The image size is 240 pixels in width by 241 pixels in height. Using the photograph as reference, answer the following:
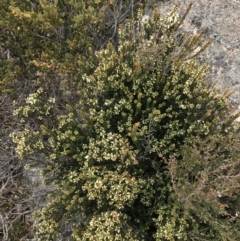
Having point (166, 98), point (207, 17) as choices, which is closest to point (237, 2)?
point (207, 17)

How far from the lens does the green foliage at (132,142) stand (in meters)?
4.67

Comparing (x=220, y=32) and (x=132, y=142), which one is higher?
(x=220, y=32)

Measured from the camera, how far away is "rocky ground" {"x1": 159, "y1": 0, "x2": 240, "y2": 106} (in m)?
5.93

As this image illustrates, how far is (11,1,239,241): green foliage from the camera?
4672mm

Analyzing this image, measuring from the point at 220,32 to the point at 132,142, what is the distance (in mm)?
2560

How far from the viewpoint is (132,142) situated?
16.8 feet

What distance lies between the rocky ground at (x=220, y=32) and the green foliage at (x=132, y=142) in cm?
81

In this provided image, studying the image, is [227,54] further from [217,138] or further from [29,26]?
[29,26]

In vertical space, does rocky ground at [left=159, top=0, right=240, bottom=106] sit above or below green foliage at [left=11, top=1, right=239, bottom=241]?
above

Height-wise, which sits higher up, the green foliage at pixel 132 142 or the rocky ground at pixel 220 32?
the rocky ground at pixel 220 32

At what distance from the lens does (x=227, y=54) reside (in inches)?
239

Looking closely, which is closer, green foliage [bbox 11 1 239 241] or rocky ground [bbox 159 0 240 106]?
green foliage [bbox 11 1 239 241]

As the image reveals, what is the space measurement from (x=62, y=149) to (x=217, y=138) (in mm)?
2090

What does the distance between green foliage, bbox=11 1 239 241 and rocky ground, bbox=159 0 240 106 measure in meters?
0.81
